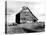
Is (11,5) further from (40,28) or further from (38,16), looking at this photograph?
(40,28)

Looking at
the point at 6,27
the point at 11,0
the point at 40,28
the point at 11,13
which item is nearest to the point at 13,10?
the point at 11,13

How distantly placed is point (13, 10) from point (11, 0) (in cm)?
28

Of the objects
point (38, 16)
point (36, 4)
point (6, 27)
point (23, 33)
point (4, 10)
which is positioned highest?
point (36, 4)

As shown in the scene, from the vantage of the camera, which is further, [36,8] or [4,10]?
[36,8]

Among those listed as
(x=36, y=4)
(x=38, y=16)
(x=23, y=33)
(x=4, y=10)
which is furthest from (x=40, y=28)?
(x=4, y=10)

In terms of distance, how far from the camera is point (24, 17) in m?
2.53

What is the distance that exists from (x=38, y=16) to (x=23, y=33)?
2.11 feet

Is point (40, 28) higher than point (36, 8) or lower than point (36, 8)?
lower

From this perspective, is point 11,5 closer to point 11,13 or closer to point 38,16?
point 11,13

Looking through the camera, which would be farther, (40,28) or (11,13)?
(40,28)

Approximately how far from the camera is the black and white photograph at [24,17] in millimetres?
2453

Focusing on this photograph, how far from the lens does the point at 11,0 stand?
97.0 inches

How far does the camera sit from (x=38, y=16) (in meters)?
2.58

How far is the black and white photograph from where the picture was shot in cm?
245
